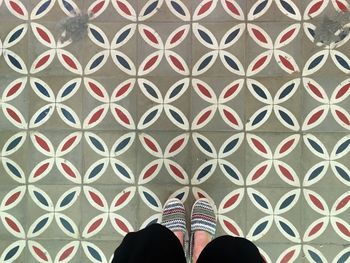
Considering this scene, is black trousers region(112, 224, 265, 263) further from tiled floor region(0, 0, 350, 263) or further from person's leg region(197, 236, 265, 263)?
tiled floor region(0, 0, 350, 263)

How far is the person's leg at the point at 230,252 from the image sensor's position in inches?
39.6

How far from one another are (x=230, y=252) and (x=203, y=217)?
191mm

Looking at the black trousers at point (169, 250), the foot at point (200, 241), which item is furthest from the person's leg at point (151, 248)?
the foot at point (200, 241)

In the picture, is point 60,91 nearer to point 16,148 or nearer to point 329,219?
point 16,148

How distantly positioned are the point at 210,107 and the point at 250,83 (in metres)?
0.13

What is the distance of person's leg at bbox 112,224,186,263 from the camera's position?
103cm

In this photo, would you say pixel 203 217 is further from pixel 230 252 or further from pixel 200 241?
pixel 230 252

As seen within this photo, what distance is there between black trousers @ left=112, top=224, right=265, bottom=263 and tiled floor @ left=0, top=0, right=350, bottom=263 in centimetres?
16

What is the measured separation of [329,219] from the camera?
3.99 ft

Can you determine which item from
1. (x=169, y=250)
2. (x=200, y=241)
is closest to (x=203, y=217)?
(x=200, y=241)

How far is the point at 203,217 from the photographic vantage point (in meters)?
1.20

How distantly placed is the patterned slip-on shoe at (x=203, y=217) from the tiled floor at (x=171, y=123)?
0.09 ft

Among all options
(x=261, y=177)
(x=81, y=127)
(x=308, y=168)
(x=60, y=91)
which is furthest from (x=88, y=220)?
(x=308, y=168)

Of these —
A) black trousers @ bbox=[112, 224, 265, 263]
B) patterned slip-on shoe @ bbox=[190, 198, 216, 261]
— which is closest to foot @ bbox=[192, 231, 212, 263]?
patterned slip-on shoe @ bbox=[190, 198, 216, 261]
